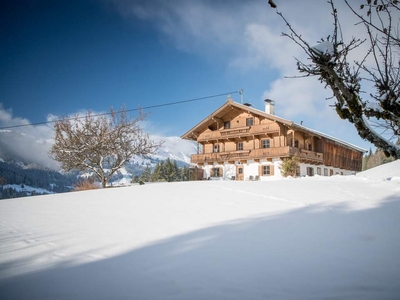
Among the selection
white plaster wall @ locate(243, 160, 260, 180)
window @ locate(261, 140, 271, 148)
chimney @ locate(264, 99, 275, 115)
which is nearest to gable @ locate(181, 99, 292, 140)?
window @ locate(261, 140, 271, 148)

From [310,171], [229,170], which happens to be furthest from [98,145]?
[310,171]

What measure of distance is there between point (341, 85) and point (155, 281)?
4268mm

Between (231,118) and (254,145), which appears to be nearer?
(254,145)

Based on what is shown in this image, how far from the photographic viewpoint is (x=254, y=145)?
28.3 meters

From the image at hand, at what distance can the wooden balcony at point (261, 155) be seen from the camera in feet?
81.3

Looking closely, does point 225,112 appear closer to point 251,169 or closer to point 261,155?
point 261,155

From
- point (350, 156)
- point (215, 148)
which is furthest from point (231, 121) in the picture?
point (350, 156)

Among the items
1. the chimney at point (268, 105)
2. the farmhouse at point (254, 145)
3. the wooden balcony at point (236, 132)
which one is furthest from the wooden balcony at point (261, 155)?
the chimney at point (268, 105)

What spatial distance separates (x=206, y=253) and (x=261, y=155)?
23941mm

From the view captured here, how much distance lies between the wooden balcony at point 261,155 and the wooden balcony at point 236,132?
197 cm

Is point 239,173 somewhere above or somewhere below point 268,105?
below

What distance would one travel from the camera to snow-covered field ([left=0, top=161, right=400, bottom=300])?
244 cm

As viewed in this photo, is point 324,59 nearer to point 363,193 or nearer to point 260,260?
point 260,260

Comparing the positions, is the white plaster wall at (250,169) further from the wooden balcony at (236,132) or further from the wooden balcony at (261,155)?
the wooden balcony at (236,132)
